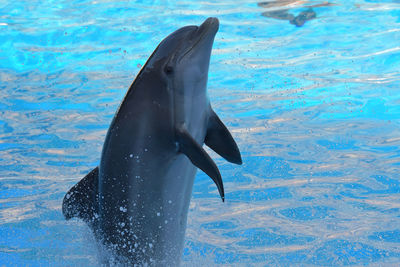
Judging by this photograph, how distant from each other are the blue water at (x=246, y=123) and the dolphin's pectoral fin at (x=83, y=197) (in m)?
0.36

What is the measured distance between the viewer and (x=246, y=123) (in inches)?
283

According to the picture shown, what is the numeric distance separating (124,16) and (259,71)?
471 centimetres

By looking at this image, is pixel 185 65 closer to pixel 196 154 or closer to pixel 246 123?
pixel 196 154

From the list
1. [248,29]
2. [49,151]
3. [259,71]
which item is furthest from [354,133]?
[248,29]

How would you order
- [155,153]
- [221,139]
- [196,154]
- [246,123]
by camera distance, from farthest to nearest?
[246,123] → [221,139] → [155,153] → [196,154]

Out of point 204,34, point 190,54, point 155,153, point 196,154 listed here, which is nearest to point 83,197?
point 155,153

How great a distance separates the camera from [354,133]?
667cm

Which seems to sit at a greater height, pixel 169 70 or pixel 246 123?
pixel 169 70

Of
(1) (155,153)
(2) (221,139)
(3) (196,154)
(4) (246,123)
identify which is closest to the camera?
(3) (196,154)

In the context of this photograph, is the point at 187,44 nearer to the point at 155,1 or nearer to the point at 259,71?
the point at 259,71

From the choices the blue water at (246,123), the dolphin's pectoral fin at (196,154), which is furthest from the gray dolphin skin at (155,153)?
the blue water at (246,123)

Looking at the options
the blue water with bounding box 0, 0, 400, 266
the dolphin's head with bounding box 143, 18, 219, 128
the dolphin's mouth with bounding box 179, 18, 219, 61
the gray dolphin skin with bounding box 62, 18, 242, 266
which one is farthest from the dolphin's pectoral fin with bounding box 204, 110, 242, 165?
the blue water with bounding box 0, 0, 400, 266

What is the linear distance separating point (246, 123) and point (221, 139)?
374cm

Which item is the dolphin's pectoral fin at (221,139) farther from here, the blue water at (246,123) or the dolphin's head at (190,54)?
the blue water at (246,123)
